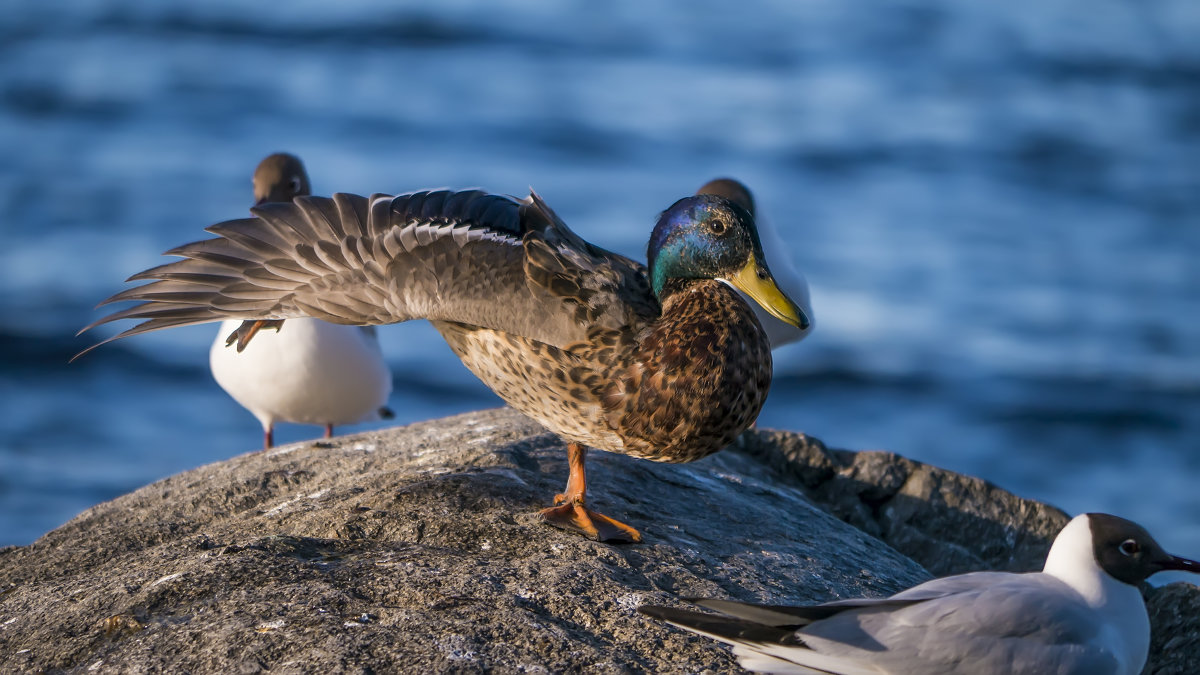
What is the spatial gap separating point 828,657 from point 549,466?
1.68 m

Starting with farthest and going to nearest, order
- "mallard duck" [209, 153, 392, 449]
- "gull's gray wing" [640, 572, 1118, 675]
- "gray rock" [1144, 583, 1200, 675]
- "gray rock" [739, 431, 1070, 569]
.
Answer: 1. "mallard duck" [209, 153, 392, 449]
2. "gray rock" [739, 431, 1070, 569]
3. "gray rock" [1144, 583, 1200, 675]
4. "gull's gray wing" [640, 572, 1118, 675]

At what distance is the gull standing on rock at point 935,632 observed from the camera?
11.2 ft

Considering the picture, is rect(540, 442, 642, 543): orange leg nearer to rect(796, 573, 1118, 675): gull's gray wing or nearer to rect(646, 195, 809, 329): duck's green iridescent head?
rect(646, 195, 809, 329): duck's green iridescent head

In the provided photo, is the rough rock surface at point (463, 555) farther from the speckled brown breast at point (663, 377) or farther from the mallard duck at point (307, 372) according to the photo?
the mallard duck at point (307, 372)

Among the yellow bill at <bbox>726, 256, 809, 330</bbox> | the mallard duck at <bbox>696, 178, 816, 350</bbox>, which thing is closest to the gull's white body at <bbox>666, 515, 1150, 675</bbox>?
Result: the yellow bill at <bbox>726, 256, 809, 330</bbox>

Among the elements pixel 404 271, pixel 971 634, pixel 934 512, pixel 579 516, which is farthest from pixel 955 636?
pixel 934 512

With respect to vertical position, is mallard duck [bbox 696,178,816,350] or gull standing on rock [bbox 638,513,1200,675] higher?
mallard duck [bbox 696,178,816,350]

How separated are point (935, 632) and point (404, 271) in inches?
74.3

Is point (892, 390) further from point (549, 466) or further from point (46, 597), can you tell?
point (46, 597)

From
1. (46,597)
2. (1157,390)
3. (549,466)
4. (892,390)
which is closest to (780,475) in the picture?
(549,466)

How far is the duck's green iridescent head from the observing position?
4.11m

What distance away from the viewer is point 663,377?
13.2 feet

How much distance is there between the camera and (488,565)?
391 cm

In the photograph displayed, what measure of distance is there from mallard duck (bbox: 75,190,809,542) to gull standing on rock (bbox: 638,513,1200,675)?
Answer: 76cm
